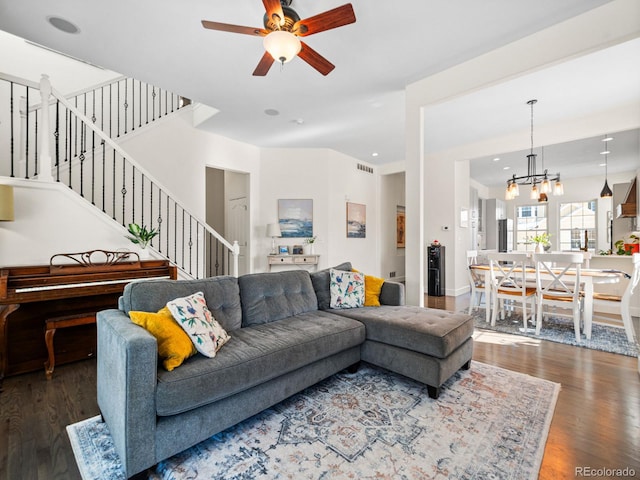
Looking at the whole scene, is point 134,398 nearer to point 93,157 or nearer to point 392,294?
point 392,294

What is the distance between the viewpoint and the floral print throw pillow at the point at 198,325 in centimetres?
177

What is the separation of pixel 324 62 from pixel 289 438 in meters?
2.74

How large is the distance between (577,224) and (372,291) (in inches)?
325

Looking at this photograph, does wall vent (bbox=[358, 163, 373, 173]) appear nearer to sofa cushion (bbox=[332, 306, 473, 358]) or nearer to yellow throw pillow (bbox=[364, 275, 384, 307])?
yellow throw pillow (bbox=[364, 275, 384, 307])

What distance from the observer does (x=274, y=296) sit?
2732mm

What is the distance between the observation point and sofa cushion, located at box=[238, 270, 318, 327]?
8.32ft

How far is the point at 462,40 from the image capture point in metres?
2.85

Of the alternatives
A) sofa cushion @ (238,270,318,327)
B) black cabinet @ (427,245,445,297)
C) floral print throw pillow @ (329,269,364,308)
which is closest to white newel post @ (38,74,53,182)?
sofa cushion @ (238,270,318,327)

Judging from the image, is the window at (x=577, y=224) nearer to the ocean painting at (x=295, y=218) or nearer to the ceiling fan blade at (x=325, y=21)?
the ocean painting at (x=295, y=218)

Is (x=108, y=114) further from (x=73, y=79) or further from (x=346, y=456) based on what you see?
(x=346, y=456)

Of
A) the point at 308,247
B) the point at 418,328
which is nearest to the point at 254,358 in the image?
the point at 418,328

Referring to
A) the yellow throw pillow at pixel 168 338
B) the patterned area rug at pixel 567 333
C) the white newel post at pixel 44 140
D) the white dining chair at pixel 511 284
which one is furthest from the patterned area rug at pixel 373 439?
the white newel post at pixel 44 140

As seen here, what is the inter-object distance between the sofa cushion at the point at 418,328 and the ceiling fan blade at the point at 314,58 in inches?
85.3

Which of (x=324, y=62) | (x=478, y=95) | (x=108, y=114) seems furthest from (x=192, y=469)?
(x=108, y=114)
